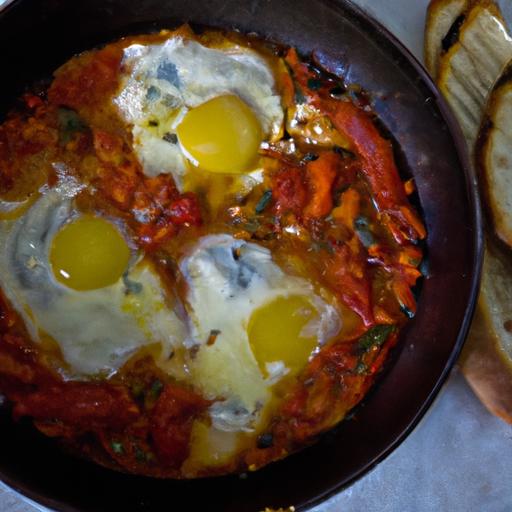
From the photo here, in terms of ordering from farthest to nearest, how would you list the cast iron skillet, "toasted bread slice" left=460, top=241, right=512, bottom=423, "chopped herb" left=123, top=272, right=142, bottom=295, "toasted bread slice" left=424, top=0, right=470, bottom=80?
"toasted bread slice" left=424, top=0, right=470, bottom=80
"toasted bread slice" left=460, top=241, right=512, bottom=423
"chopped herb" left=123, top=272, right=142, bottom=295
the cast iron skillet

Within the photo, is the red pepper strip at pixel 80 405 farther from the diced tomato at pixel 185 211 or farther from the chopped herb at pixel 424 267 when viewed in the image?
the chopped herb at pixel 424 267

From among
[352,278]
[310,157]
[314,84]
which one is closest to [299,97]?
[314,84]

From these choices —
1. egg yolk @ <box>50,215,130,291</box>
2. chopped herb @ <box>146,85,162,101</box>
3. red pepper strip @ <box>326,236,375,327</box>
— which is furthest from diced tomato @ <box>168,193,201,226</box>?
red pepper strip @ <box>326,236,375,327</box>

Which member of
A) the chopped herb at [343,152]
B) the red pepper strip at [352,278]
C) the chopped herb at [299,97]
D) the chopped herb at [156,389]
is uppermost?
the chopped herb at [299,97]

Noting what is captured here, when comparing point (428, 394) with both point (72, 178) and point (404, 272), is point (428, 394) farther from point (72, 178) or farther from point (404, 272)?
point (72, 178)

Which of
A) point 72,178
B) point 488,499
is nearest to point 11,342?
point 72,178

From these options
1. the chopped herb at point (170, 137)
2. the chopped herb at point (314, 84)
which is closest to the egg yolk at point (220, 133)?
the chopped herb at point (170, 137)

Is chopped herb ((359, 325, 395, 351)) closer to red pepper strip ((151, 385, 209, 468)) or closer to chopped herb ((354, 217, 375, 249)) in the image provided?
chopped herb ((354, 217, 375, 249))
